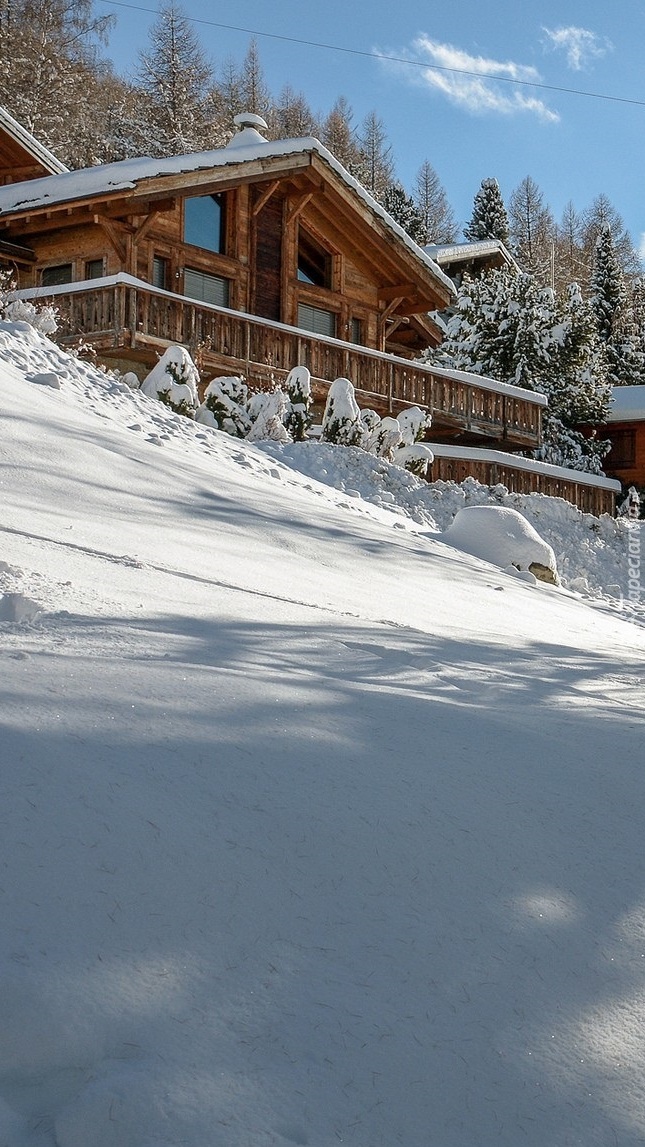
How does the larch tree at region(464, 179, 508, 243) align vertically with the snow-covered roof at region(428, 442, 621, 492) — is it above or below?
above

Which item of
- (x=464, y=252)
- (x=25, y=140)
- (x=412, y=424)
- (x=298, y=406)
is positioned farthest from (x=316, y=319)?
(x=464, y=252)

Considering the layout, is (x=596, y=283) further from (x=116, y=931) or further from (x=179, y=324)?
(x=116, y=931)

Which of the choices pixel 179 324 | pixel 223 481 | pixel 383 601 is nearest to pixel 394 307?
pixel 179 324

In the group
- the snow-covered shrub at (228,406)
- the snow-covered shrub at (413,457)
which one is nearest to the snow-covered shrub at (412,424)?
the snow-covered shrub at (413,457)

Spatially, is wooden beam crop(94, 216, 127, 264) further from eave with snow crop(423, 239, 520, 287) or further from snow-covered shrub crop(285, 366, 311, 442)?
eave with snow crop(423, 239, 520, 287)

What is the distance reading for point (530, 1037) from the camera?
1.72 meters

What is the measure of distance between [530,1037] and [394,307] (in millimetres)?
24718

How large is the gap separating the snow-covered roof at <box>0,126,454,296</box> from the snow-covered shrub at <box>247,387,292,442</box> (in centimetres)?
597

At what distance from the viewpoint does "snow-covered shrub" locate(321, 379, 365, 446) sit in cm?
1470

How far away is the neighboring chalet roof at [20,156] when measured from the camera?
2377cm

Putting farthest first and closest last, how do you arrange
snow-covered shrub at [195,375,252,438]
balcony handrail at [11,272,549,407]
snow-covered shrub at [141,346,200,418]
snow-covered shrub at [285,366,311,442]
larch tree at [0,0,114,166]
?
larch tree at [0,0,114,166] < balcony handrail at [11,272,549,407] < snow-covered shrub at [285,366,311,442] < snow-covered shrub at [195,375,252,438] < snow-covered shrub at [141,346,200,418]

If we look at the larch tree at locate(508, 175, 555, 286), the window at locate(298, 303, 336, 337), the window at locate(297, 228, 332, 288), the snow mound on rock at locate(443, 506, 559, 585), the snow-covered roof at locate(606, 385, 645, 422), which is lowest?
the snow mound on rock at locate(443, 506, 559, 585)

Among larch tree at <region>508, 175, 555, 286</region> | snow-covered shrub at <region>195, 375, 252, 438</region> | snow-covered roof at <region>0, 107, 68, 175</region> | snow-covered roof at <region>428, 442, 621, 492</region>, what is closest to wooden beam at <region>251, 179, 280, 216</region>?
snow-covered roof at <region>0, 107, 68, 175</region>

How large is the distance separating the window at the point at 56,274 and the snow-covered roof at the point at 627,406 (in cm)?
1812
